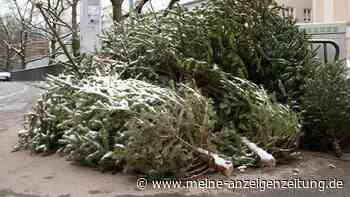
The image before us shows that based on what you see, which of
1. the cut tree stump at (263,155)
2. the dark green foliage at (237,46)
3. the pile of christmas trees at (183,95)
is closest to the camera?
the pile of christmas trees at (183,95)

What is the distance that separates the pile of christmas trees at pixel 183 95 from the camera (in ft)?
17.6

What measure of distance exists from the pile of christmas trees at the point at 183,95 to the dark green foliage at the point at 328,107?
0.38m

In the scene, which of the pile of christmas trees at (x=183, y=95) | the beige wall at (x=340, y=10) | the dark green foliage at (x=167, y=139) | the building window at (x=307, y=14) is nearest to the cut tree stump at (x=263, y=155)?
the pile of christmas trees at (x=183, y=95)

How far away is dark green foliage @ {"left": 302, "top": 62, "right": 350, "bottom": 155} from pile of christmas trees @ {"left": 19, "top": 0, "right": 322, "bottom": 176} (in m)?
0.38

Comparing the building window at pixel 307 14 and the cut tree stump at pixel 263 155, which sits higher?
the building window at pixel 307 14

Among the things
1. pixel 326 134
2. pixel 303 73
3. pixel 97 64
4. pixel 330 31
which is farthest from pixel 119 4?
pixel 326 134

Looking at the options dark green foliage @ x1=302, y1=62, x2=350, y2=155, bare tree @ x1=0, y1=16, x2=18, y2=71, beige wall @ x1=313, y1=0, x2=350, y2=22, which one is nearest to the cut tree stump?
dark green foliage @ x1=302, y1=62, x2=350, y2=155

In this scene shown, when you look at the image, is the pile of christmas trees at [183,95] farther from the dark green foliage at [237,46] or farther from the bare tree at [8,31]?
the bare tree at [8,31]

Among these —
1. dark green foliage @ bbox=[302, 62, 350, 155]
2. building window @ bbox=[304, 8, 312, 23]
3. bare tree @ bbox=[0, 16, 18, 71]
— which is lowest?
dark green foliage @ bbox=[302, 62, 350, 155]

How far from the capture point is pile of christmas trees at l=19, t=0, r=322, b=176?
211 inches

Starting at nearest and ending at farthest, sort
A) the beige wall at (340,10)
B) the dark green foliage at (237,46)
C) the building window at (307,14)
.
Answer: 1. the dark green foliage at (237,46)
2. the beige wall at (340,10)
3. the building window at (307,14)

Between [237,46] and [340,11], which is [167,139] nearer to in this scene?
[237,46]

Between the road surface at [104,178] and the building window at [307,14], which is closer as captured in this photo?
the road surface at [104,178]

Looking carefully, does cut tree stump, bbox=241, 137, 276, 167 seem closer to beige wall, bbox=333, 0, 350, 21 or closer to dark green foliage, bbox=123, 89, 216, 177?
dark green foliage, bbox=123, 89, 216, 177
